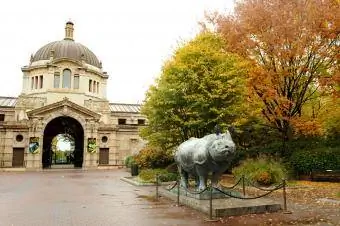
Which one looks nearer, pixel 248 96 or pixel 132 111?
pixel 248 96

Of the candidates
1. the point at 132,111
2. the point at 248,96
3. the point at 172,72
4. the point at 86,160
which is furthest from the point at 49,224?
the point at 132,111

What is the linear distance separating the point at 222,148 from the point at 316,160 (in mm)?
13857

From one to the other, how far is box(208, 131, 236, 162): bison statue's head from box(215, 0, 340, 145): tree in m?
10.9

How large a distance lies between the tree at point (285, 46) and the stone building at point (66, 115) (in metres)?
29.1

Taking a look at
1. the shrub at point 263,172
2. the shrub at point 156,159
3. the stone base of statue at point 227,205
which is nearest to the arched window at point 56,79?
the shrub at point 156,159

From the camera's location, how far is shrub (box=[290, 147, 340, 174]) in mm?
22500

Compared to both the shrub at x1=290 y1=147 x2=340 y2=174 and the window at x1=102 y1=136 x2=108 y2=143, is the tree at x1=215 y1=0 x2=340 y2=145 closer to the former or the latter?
the shrub at x1=290 y1=147 x2=340 y2=174

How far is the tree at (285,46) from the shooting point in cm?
2177

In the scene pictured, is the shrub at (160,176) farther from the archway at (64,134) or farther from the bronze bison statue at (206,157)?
the archway at (64,134)

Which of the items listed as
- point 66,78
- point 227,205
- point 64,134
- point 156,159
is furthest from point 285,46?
point 64,134

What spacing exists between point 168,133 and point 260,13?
10.1 metres

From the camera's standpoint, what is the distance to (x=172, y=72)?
22.8 m

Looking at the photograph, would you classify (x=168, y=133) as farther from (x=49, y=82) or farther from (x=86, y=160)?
(x=49, y=82)

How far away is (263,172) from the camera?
64.0 ft
